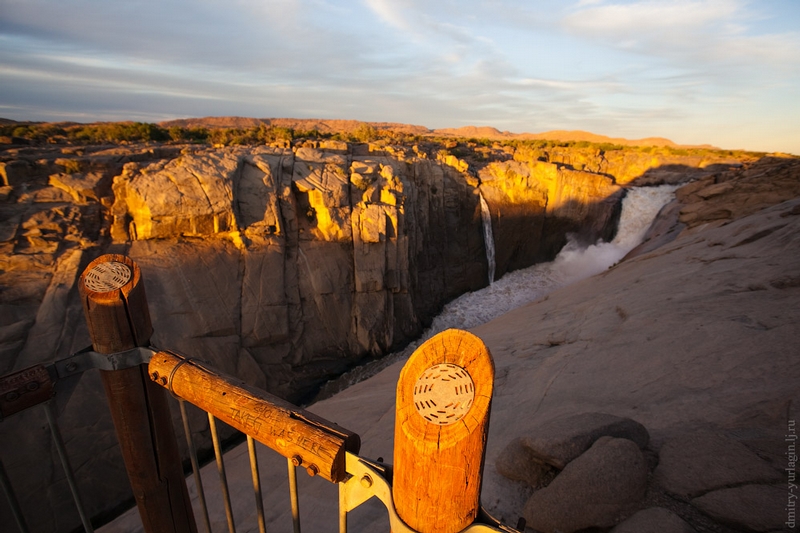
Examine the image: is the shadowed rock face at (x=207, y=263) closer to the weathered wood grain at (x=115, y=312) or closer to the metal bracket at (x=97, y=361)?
the metal bracket at (x=97, y=361)

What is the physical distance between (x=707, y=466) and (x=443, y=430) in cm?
311

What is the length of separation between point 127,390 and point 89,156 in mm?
12153

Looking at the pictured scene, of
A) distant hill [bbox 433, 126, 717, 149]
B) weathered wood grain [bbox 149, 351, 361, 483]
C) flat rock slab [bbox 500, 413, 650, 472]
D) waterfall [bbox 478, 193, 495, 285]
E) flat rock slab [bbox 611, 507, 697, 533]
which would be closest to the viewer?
weathered wood grain [bbox 149, 351, 361, 483]

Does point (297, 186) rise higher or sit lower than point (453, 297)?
higher

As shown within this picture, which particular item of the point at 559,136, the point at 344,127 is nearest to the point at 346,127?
the point at 344,127

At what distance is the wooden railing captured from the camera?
40.9 inches

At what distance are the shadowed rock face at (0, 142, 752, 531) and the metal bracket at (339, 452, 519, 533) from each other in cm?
871

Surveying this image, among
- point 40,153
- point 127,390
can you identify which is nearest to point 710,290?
point 127,390

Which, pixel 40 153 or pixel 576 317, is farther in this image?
pixel 40 153

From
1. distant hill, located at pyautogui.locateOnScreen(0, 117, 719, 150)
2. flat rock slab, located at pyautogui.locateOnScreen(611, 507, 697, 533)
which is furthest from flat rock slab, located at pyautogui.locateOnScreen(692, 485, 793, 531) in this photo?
distant hill, located at pyautogui.locateOnScreen(0, 117, 719, 150)

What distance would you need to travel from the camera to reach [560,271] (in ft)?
70.5

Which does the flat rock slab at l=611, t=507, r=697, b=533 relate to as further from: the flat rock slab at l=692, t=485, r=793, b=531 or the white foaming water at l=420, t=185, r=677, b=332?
the white foaming water at l=420, t=185, r=677, b=332

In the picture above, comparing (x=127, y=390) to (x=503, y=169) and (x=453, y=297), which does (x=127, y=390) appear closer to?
(x=453, y=297)

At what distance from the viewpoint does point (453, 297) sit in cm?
1830
